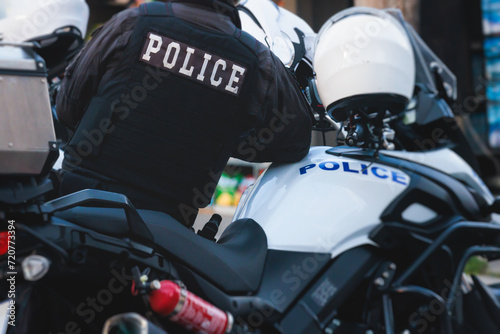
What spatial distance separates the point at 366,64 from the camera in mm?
2012

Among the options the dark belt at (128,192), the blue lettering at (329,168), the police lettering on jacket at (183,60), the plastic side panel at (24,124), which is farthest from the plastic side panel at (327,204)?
the plastic side panel at (24,124)

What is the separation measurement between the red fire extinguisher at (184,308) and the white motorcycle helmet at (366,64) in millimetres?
838

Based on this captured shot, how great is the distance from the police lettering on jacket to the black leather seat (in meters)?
0.51

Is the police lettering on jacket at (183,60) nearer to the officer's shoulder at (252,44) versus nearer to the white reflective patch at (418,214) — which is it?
the officer's shoulder at (252,44)

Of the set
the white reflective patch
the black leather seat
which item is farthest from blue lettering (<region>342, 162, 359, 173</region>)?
the black leather seat

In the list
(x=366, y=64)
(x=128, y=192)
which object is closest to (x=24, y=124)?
(x=128, y=192)

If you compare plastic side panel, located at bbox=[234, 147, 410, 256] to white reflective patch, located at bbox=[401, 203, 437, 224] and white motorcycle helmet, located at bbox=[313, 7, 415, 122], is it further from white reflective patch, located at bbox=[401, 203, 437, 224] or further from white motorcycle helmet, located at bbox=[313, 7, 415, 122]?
white motorcycle helmet, located at bbox=[313, 7, 415, 122]

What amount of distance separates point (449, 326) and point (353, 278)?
1.11 feet

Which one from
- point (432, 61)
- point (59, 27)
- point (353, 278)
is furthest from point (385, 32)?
point (59, 27)

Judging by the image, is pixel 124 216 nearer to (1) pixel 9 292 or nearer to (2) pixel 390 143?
(1) pixel 9 292

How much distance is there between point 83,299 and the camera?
5.34 ft

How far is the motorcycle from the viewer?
4.92ft

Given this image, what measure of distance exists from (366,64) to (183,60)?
59cm

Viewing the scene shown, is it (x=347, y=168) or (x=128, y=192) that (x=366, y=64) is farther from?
(x=128, y=192)
